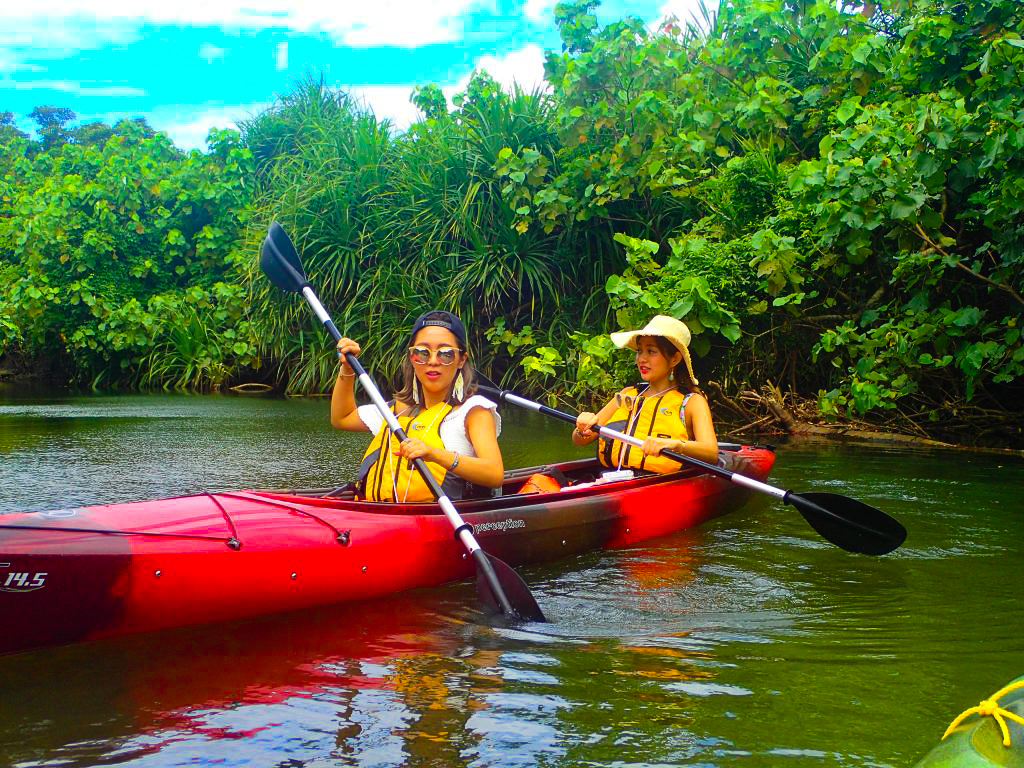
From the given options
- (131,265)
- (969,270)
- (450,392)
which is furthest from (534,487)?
(131,265)

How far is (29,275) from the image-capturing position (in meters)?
16.4

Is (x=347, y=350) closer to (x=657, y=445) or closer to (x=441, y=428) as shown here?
(x=441, y=428)

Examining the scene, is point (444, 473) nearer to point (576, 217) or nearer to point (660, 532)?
point (660, 532)

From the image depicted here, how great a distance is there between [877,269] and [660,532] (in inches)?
160

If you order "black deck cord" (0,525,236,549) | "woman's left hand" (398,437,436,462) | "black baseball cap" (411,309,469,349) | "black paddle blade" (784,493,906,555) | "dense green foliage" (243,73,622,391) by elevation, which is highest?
"dense green foliage" (243,73,622,391)

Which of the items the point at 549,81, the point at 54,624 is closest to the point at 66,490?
the point at 54,624

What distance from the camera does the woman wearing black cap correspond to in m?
3.99

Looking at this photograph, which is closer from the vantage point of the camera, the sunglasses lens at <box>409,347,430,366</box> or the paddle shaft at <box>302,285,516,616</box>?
the paddle shaft at <box>302,285,516,616</box>

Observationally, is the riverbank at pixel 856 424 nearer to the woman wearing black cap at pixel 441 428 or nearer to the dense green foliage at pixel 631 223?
the dense green foliage at pixel 631 223

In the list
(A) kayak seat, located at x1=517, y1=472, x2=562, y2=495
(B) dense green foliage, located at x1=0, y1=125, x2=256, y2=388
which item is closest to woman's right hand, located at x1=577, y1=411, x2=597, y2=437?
(A) kayak seat, located at x1=517, y1=472, x2=562, y2=495

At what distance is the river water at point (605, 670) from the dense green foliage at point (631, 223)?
7.75ft

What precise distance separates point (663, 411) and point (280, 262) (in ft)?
6.73

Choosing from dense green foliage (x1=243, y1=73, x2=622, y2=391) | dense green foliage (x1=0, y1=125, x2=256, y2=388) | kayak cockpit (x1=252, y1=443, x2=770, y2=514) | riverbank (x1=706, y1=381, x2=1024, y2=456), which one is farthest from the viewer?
dense green foliage (x1=0, y1=125, x2=256, y2=388)

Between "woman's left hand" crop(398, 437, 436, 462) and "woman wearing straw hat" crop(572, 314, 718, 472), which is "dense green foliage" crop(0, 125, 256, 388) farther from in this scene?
"woman's left hand" crop(398, 437, 436, 462)
